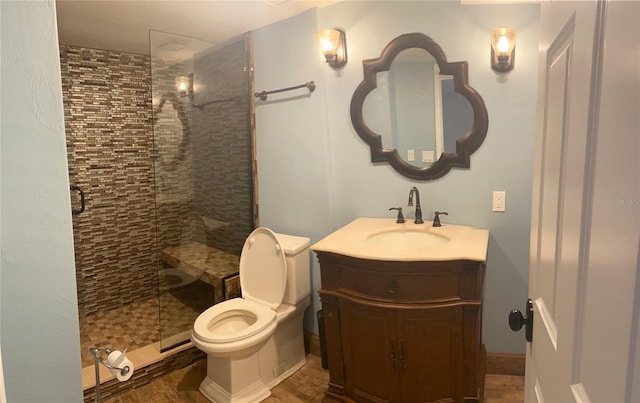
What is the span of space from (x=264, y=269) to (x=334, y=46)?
55.0 inches

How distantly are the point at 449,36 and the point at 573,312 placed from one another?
1.88m

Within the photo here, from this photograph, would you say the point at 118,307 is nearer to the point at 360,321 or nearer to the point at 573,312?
the point at 360,321

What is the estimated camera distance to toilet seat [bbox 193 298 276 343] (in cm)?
214

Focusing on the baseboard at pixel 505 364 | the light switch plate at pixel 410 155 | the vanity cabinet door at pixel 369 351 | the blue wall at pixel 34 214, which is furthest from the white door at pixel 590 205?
the baseboard at pixel 505 364

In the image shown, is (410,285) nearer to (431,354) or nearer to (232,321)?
(431,354)

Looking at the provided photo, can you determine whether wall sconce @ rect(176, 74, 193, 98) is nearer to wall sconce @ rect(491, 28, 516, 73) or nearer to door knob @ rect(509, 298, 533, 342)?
wall sconce @ rect(491, 28, 516, 73)

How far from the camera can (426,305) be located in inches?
69.8

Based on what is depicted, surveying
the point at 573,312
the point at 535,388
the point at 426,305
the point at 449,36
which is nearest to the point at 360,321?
the point at 426,305

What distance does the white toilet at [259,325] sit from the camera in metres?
2.19

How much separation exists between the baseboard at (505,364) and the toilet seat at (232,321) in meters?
1.27

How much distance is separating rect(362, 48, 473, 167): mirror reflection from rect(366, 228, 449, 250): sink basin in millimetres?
405

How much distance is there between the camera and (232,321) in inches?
97.0

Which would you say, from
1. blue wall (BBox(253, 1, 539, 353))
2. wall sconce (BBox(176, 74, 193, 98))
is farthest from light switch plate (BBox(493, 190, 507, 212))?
wall sconce (BBox(176, 74, 193, 98))

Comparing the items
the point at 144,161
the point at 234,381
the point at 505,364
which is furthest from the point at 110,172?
the point at 505,364
